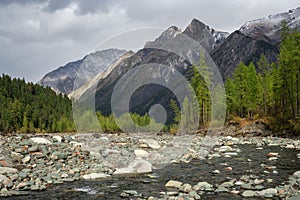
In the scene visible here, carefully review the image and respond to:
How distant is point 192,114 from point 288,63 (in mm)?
29282

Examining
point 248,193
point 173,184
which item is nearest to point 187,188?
point 173,184

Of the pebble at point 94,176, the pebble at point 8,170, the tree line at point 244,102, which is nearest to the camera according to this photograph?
the pebble at point 8,170

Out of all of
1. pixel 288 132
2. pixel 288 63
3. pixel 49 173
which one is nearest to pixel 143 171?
pixel 49 173

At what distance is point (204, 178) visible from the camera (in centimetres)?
1364

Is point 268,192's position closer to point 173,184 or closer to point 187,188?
point 187,188

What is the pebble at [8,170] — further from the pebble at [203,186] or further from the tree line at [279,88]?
the tree line at [279,88]

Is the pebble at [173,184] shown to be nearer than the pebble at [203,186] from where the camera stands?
No

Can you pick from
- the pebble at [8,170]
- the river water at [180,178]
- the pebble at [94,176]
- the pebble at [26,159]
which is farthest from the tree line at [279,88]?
the pebble at [8,170]

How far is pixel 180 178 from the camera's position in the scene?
45.1 feet

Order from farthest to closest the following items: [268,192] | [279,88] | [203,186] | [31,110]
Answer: [31,110] → [279,88] → [203,186] → [268,192]

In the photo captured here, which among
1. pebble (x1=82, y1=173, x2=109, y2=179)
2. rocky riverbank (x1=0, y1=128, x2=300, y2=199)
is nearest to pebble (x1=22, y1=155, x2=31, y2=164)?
rocky riverbank (x1=0, y1=128, x2=300, y2=199)

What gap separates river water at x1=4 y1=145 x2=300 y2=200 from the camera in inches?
440

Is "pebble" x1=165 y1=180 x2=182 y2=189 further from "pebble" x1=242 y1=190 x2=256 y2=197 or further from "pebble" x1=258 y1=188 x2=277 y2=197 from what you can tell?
"pebble" x1=258 y1=188 x2=277 y2=197

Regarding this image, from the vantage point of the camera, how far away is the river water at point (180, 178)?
1119 cm
